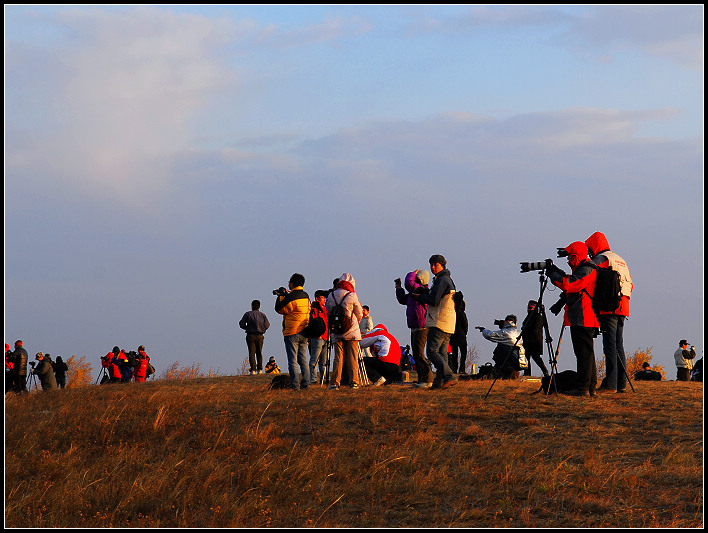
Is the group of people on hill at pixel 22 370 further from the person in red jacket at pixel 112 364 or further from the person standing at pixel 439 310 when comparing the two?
the person standing at pixel 439 310

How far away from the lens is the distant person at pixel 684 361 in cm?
2103

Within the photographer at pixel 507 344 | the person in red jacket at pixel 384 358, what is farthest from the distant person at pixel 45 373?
the photographer at pixel 507 344

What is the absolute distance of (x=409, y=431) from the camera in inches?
424

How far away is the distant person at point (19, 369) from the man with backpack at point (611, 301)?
15687 mm

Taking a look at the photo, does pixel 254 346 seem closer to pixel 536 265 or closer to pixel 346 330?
pixel 346 330

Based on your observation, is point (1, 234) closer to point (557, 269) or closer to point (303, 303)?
point (303, 303)

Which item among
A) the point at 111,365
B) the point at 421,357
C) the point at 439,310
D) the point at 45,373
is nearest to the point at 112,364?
the point at 111,365

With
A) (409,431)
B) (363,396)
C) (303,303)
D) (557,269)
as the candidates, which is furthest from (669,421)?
(303,303)

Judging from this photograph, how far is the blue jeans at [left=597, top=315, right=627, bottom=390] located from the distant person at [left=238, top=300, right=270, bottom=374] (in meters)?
10.1

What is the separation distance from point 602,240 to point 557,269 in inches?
43.5

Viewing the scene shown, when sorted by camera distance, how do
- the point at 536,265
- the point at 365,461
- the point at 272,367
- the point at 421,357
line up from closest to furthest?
1. the point at 365,461
2. the point at 536,265
3. the point at 421,357
4. the point at 272,367

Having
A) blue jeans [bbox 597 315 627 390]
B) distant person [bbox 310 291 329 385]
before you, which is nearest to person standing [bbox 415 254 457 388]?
distant person [bbox 310 291 329 385]

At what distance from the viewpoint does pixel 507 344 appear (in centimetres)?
1631

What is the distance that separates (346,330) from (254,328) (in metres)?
6.84
